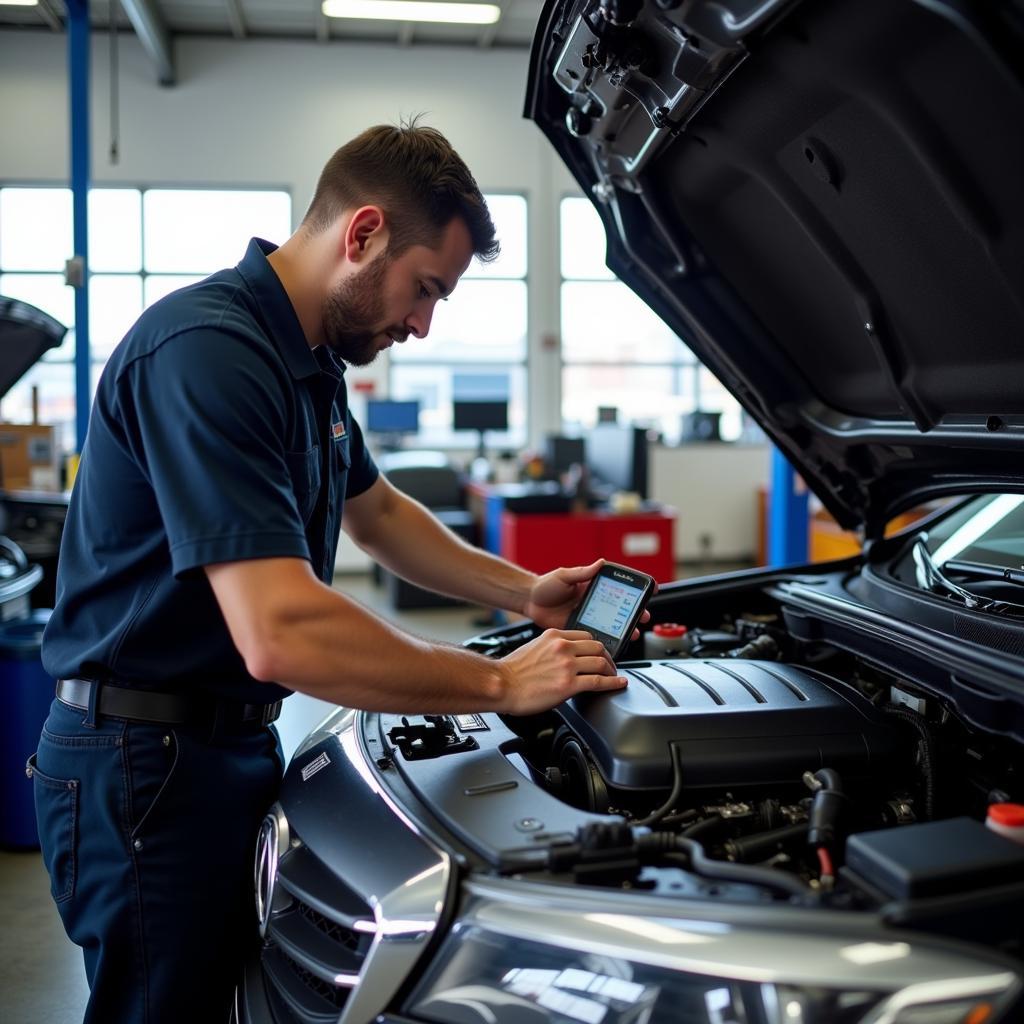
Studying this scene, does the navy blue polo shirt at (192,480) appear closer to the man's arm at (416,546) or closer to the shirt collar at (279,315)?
the shirt collar at (279,315)

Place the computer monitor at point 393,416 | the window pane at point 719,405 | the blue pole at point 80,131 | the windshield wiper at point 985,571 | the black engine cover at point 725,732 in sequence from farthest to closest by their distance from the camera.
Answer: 1. the window pane at point 719,405
2. the computer monitor at point 393,416
3. the blue pole at point 80,131
4. the windshield wiper at point 985,571
5. the black engine cover at point 725,732

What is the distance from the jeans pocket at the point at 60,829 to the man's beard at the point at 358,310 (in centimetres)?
68

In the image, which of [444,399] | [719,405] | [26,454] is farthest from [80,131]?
[719,405]

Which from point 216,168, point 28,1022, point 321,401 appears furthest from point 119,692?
point 216,168

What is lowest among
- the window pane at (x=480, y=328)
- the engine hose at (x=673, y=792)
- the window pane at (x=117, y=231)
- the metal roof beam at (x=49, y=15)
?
the engine hose at (x=673, y=792)

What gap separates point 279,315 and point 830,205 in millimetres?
780

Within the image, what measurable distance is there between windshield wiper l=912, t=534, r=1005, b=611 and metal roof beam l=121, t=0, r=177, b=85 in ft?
21.0

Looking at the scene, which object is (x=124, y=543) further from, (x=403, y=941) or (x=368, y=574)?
(x=368, y=574)

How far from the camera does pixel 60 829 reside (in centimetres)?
128

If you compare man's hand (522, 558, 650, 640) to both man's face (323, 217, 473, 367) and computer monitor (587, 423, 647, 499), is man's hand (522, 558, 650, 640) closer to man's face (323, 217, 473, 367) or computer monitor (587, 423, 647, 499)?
man's face (323, 217, 473, 367)

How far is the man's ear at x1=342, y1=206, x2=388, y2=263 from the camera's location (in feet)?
4.17

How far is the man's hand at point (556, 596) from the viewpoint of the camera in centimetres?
163

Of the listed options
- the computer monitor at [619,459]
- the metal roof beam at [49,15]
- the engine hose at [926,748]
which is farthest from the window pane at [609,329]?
the engine hose at [926,748]

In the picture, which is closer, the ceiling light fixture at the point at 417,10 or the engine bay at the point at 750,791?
the engine bay at the point at 750,791
